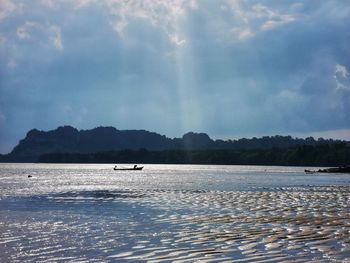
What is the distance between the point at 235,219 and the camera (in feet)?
115

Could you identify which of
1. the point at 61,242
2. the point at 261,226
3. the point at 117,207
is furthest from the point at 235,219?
the point at 117,207

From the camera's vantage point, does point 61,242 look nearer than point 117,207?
Yes

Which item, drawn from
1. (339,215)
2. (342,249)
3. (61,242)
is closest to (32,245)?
(61,242)

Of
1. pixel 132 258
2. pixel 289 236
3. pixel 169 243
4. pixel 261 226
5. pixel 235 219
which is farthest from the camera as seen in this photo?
pixel 235 219

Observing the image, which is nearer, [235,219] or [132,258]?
[132,258]

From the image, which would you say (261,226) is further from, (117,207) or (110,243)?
(117,207)

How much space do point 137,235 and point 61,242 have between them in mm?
4332

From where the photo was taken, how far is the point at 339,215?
37156 millimetres

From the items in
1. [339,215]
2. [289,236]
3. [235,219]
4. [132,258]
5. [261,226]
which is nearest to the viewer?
[132,258]

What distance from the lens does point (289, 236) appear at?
26.3 m

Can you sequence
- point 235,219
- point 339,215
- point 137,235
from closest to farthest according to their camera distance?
point 137,235 → point 235,219 → point 339,215

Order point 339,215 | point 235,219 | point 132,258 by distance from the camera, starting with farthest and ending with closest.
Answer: point 339,215, point 235,219, point 132,258

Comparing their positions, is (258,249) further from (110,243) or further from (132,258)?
(110,243)

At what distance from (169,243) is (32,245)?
263 inches
